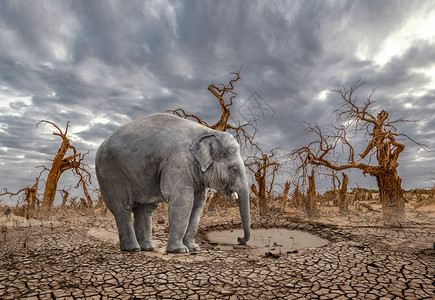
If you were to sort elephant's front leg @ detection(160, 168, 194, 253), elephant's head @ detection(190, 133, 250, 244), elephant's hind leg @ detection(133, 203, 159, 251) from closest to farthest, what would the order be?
elephant's front leg @ detection(160, 168, 194, 253)
elephant's head @ detection(190, 133, 250, 244)
elephant's hind leg @ detection(133, 203, 159, 251)

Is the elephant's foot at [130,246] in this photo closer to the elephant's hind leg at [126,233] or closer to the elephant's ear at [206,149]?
the elephant's hind leg at [126,233]

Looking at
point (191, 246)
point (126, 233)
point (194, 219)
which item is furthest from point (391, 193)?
point (126, 233)

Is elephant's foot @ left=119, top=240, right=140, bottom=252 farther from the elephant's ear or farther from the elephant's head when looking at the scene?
the elephant's ear

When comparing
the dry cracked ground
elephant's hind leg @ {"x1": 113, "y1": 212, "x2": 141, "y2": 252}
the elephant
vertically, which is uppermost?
the elephant

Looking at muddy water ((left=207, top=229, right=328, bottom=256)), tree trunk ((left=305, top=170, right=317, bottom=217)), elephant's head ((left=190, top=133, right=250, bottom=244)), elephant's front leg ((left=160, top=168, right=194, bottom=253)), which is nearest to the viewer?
elephant's front leg ((left=160, top=168, right=194, bottom=253))

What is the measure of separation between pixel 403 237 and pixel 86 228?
6.80m

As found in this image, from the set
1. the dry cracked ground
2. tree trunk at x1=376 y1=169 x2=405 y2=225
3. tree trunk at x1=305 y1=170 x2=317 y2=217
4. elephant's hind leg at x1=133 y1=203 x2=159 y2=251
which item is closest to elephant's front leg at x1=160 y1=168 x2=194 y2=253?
the dry cracked ground

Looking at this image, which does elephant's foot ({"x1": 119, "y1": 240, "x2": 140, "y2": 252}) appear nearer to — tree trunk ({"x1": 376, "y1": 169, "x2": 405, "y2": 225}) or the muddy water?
the muddy water

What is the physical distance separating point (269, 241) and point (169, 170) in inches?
114

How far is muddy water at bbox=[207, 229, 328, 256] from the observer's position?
520 cm

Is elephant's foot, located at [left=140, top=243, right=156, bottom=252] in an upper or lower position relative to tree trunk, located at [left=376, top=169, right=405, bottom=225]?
lower

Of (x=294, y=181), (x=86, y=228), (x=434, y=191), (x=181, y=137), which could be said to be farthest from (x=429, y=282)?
(x=434, y=191)

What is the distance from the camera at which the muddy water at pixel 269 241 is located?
17.1ft

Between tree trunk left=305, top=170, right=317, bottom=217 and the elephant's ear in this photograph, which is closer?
the elephant's ear
